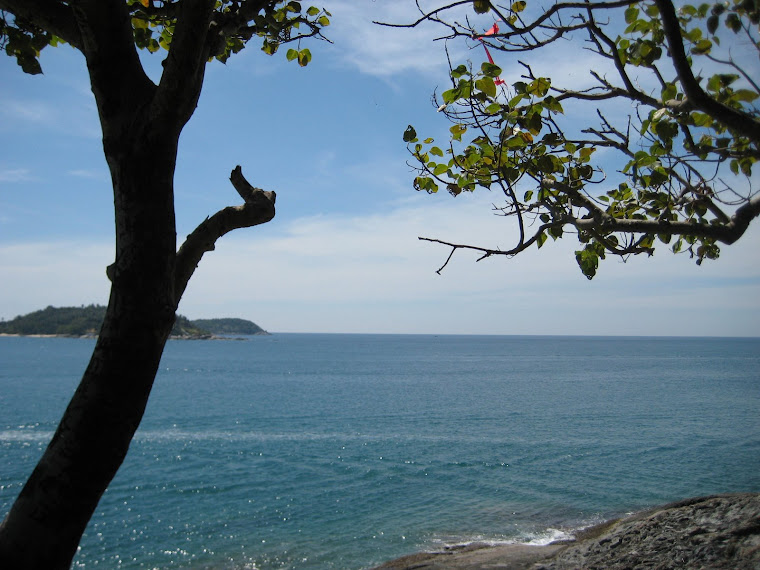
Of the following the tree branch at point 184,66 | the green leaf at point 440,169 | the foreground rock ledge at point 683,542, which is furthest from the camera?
the foreground rock ledge at point 683,542

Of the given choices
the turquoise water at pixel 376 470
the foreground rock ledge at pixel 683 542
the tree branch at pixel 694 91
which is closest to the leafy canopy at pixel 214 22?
the tree branch at pixel 694 91

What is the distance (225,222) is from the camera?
364 cm

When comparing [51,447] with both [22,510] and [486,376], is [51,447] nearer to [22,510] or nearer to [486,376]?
[22,510]

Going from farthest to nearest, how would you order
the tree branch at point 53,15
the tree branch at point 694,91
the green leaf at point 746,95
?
1. the green leaf at point 746,95
2. the tree branch at point 694,91
3. the tree branch at point 53,15

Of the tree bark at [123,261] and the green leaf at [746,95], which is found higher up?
the green leaf at [746,95]

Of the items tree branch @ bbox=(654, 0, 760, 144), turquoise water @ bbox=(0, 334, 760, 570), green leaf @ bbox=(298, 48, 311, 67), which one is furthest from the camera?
turquoise water @ bbox=(0, 334, 760, 570)

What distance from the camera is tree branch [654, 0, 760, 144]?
Answer: 12.4 ft

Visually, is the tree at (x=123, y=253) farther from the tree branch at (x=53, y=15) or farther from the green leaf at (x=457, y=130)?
the green leaf at (x=457, y=130)

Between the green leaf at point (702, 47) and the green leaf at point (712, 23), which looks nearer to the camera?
the green leaf at point (712, 23)

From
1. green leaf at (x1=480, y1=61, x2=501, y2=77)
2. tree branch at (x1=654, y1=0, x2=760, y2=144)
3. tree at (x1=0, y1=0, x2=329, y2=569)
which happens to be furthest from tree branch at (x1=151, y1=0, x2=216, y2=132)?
tree branch at (x1=654, y1=0, x2=760, y2=144)

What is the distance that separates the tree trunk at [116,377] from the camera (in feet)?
8.73

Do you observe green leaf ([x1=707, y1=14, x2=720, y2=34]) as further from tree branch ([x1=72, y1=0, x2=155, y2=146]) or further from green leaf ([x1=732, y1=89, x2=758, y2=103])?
tree branch ([x1=72, y1=0, x2=155, y2=146])

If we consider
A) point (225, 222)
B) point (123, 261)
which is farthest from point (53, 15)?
point (123, 261)

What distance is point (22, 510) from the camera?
2.68m
